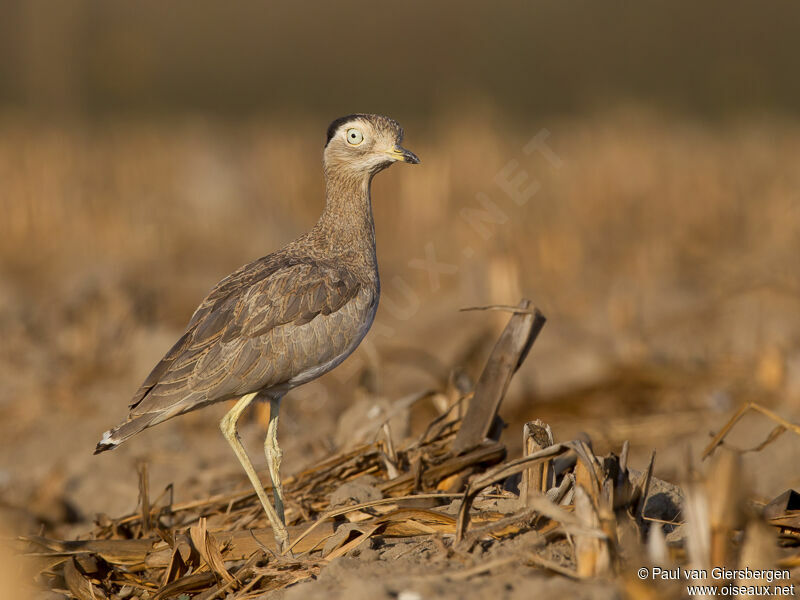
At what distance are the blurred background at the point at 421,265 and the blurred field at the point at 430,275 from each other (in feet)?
0.09

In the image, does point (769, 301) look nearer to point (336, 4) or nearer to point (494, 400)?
point (494, 400)

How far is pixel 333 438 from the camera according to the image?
6.33m

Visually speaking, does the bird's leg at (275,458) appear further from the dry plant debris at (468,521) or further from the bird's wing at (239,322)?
the bird's wing at (239,322)

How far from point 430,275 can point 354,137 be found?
5330mm

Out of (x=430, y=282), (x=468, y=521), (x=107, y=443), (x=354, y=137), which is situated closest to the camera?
(x=468, y=521)

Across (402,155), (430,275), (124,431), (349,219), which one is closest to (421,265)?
Answer: (430,275)

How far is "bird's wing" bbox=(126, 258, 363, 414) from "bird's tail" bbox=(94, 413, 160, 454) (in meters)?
0.04

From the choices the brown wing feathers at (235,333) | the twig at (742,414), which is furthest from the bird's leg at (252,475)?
the twig at (742,414)

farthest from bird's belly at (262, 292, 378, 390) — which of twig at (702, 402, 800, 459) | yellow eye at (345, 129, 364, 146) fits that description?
twig at (702, 402, 800, 459)

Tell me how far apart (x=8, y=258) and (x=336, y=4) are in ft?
149

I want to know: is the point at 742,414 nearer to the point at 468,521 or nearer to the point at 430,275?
the point at 468,521

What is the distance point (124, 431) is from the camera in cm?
419

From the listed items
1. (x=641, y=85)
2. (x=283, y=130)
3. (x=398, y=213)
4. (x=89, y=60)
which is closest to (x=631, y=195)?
(x=398, y=213)

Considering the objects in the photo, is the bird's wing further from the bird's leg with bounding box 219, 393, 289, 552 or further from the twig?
the twig
